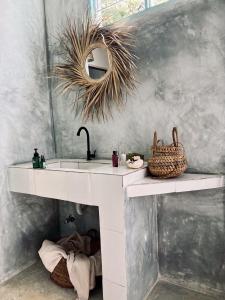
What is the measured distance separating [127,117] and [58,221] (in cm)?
136

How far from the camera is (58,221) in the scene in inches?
104

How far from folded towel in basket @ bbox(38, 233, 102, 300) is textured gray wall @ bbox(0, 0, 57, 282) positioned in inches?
13.3

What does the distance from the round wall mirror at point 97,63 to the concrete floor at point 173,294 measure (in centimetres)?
173

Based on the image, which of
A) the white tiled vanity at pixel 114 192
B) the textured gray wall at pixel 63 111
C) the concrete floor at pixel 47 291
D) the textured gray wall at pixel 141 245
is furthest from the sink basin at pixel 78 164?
the concrete floor at pixel 47 291

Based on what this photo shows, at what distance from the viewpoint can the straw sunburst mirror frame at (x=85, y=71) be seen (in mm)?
1977

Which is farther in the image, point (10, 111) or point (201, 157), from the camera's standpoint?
point (10, 111)

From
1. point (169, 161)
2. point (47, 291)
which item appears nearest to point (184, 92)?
point (169, 161)

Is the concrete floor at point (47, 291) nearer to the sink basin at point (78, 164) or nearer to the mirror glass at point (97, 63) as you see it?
the sink basin at point (78, 164)

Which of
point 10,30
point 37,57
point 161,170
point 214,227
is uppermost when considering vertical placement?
point 10,30

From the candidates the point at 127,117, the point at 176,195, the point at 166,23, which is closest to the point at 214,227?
the point at 176,195

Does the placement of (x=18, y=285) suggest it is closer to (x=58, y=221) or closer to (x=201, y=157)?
(x=58, y=221)

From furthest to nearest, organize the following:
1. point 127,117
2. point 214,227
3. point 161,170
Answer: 1. point 127,117
2. point 214,227
3. point 161,170

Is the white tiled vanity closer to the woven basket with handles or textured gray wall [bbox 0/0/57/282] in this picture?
the woven basket with handles

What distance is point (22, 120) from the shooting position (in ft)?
7.38
